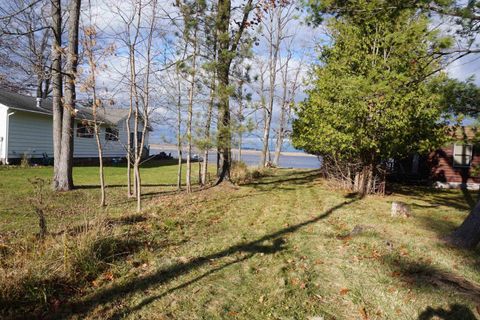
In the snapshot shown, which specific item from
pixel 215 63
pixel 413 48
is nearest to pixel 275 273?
pixel 215 63

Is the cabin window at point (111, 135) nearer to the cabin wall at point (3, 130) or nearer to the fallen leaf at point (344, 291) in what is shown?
the cabin wall at point (3, 130)

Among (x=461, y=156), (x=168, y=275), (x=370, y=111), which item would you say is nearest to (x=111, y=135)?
(x=168, y=275)

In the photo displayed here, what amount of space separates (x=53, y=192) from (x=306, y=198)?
767 centimetres

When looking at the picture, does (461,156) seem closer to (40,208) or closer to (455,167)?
(455,167)

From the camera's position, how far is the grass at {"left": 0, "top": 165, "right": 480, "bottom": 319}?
3.57 metres

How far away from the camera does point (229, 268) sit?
4629 mm

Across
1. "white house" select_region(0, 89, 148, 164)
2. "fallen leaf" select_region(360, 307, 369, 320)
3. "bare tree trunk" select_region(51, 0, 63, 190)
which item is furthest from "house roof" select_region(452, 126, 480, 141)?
"white house" select_region(0, 89, 148, 164)

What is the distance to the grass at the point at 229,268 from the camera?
357cm

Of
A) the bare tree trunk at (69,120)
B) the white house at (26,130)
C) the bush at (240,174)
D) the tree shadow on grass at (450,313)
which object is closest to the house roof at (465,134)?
the tree shadow on grass at (450,313)

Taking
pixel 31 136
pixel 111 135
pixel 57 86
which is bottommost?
pixel 111 135

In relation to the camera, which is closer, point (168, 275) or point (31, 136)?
point (168, 275)

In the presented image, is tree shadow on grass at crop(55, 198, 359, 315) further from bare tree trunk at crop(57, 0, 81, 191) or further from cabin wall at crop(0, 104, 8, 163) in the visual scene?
cabin wall at crop(0, 104, 8, 163)

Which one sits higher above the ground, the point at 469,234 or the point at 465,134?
the point at 465,134

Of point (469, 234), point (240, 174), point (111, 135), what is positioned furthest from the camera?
point (240, 174)
